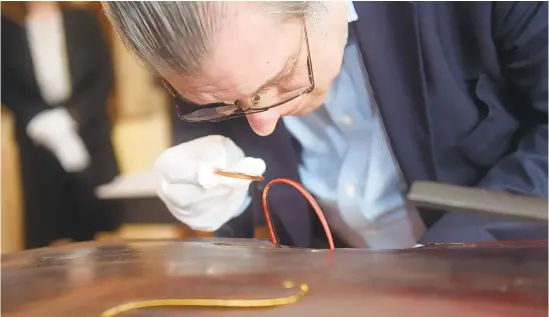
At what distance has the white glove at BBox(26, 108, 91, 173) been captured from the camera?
54 centimetres

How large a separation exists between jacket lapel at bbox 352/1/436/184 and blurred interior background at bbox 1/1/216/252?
0.19 m

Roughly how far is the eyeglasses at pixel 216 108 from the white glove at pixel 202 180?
0.02 metres

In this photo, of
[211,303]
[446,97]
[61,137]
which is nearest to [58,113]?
[61,137]

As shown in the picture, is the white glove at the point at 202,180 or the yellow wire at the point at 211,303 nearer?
the yellow wire at the point at 211,303

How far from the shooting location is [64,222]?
540 mm

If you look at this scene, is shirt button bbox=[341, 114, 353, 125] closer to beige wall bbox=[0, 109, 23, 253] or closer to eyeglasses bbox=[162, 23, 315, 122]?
eyeglasses bbox=[162, 23, 315, 122]

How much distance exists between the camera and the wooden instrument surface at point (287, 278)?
14.7 inches

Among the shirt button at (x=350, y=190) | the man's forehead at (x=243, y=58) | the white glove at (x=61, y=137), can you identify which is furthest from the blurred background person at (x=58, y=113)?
the shirt button at (x=350, y=190)

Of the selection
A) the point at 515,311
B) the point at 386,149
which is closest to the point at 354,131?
the point at 386,149

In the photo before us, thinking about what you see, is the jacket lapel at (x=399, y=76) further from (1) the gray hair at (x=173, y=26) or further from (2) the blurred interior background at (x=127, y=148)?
(2) the blurred interior background at (x=127, y=148)

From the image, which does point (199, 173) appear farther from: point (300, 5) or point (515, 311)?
point (515, 311)

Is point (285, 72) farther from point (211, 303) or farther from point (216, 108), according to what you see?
point (211, 303)

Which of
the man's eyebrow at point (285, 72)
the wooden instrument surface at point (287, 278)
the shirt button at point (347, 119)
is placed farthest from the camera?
the shirt button at point (347, 119)

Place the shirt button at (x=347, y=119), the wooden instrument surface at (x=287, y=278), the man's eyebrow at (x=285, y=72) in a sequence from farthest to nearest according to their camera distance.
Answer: the shirt button at (x=347, y=119), the man's eyebrow at (x=285, y=72), the wooden instrument surface at (x=287, y=278)
